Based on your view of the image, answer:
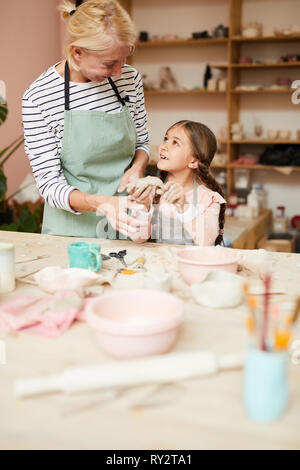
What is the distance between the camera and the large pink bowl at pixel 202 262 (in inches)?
53.3

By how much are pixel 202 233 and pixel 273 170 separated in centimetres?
338

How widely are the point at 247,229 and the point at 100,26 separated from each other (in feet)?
8.62

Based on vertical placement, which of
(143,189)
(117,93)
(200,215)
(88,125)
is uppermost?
(117,93)

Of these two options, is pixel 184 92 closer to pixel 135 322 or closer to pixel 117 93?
pixel 117 93

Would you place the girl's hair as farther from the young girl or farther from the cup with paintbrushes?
the cup with paintbrushes

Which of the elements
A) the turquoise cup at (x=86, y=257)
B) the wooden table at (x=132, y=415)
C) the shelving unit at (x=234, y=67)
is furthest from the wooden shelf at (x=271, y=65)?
the wooden table at (x=132, y=415)

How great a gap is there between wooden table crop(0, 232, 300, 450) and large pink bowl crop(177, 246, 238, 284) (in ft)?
1.17

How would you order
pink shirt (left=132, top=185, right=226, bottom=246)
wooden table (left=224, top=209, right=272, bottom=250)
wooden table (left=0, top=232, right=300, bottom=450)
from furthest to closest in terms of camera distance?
wooden table (left=224, top=209, right=272, bottom=250) < pink shirt (left=132, top=185, right=226, bottom=246) < wooden table (left=0, top=232, right=300, bottom=450)

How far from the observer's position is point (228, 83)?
4691 millimetres

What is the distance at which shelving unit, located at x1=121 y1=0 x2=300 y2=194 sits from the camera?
4598mm

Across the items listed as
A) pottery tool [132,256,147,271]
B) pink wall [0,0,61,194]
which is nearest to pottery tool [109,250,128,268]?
pottery tool [132,256,147,271]

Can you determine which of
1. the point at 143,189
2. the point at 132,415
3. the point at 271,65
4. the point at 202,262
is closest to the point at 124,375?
the point at 132,415

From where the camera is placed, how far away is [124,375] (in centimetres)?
83

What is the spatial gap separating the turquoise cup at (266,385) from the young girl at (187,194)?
1.16 m
